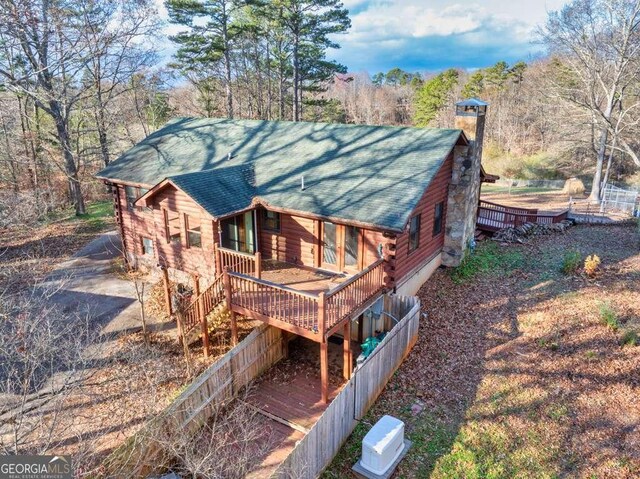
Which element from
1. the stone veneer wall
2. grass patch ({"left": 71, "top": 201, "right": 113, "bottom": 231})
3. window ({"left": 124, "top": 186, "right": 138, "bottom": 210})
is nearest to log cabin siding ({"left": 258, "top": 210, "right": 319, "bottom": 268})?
the stone veneer wall

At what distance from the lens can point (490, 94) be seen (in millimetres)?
51281

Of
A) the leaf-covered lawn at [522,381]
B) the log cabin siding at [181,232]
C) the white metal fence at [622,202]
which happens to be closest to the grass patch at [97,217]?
the log cabin siding at [181,232]

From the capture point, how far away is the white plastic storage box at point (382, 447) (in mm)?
8258

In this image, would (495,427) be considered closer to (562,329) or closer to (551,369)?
(551,369)

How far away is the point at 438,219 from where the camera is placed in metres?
15.6

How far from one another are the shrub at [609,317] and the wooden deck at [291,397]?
733 cm

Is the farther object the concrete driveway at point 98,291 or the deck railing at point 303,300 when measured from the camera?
the concrete driveway at point 98,291

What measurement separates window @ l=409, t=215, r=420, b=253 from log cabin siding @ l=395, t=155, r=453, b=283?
167 millimetres

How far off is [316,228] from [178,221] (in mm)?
5140

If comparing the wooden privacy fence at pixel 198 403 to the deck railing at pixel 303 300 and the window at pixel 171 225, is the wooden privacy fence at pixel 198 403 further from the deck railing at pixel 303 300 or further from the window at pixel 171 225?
the window at pixel 171 225

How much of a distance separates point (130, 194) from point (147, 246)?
2358 millimetres

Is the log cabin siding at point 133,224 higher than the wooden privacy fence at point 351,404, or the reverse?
the log cabin siding at point 133,224

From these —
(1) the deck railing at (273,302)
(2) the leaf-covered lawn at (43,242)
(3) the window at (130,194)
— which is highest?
(3) the window at (130,194)

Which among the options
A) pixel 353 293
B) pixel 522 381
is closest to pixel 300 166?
pixel 353 293
